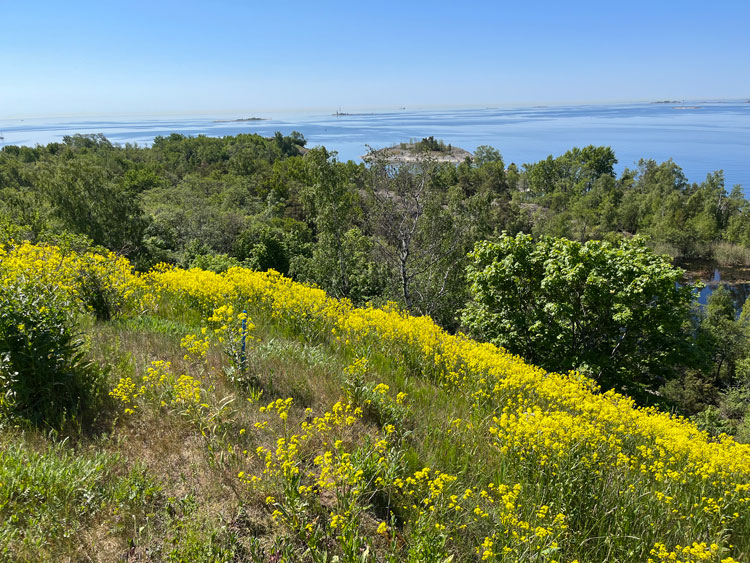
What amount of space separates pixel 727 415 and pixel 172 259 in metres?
41.4

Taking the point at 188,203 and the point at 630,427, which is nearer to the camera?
the point at 630,427

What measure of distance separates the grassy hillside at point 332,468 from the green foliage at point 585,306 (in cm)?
572

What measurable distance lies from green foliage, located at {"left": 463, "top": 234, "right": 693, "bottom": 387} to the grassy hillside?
225 inches

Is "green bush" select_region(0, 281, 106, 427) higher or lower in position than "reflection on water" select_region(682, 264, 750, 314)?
higher

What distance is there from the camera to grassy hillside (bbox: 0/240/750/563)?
2918 mm

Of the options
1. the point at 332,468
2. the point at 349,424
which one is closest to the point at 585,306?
the point at 349,424

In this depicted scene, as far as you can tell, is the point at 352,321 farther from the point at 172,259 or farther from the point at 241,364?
the point at 172,259

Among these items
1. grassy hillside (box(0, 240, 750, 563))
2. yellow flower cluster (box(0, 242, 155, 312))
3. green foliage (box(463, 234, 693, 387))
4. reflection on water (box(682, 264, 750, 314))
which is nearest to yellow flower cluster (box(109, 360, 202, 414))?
grassy hillside (box(0, 240, 750, 563))

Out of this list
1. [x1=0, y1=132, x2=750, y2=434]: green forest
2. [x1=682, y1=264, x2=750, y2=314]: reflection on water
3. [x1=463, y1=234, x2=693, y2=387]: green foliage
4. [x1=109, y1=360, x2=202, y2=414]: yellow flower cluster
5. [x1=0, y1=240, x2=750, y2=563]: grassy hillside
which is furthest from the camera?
[x1=682, y1=264, x2=750, y2=314]: reflection on water

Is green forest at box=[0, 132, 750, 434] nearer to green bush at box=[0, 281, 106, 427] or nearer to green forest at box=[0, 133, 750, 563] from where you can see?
green forest at box=[0, 133, 750, 563]

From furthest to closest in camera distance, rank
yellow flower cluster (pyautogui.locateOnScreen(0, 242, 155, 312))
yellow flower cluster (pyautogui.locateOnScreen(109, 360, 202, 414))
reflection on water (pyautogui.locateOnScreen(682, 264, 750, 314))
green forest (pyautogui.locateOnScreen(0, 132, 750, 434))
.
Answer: reflection on water (pyautogui.locateOnScreen(682, 264, 750, 314)), green forest (pyautogui.locateOnScreen(0, 132, 750, 434)), yellow flower cluster (pyautogui.locateOnScreen(0, 242, 155, 312)), yellow flower cluster (pyautogui.locateOnScreen(109, 360, 202, 414))

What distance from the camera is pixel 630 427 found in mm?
5875

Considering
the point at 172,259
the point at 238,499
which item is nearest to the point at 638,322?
the point at 238,499

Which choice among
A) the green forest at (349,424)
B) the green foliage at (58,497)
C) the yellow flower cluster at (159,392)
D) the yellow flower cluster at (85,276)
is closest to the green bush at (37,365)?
the green forest at (349,424)
